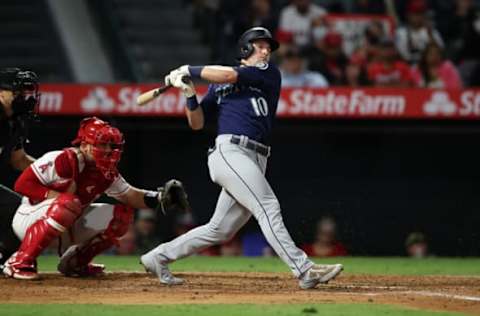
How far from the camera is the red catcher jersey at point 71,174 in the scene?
22.3 feet

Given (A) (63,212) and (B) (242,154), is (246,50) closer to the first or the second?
(B) (242,154)

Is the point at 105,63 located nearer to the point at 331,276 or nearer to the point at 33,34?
the point at 33,34

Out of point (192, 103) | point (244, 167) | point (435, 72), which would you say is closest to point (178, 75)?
point (192, 103)

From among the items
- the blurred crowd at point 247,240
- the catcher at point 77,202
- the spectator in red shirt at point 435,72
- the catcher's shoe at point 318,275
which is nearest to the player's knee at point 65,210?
the catcher at point 77,202

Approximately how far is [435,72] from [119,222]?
5.19 m

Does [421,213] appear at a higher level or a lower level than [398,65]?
lower

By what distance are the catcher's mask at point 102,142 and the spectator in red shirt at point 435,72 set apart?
16.4ft

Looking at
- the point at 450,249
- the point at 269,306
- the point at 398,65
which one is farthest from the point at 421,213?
the point at 269,306

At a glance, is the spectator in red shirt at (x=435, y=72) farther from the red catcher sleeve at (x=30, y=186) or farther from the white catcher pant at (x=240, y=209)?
the red catcher sleeve at (x=30, y=186)

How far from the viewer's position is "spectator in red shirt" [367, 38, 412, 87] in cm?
1111

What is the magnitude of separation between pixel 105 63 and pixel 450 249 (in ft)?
15.0

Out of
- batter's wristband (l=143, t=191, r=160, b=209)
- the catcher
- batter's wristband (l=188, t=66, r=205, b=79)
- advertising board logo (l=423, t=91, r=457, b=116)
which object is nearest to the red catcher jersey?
the catcher

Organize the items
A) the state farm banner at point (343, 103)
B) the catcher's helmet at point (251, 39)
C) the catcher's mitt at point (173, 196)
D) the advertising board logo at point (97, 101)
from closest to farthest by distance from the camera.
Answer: the catcher's helmet at point (251, 39) → the catcher's mitt at point (173, 196) → the state farm banner at point (343, 103) → the advertising board logo at point (97, 101)

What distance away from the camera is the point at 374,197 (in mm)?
10516
